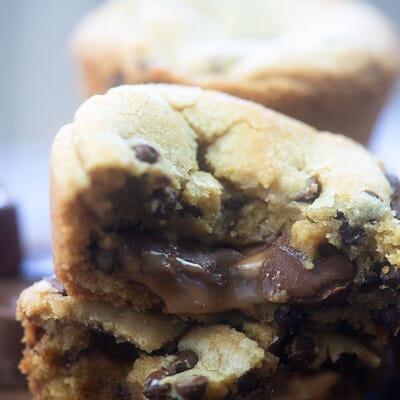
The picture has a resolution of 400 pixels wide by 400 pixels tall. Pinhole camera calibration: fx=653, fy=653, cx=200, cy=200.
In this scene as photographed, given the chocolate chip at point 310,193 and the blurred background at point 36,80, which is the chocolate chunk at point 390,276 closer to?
the chocolate chip at point 310,193

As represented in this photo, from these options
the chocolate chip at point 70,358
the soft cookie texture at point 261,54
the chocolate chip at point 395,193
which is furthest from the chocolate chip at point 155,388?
the soft cookie texture at point 261,54

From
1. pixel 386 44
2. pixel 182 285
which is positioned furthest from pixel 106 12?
pixel 182 285

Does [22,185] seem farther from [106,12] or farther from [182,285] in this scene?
[182,285]

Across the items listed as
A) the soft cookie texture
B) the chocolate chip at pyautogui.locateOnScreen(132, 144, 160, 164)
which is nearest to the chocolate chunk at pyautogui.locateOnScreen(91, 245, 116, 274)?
the chocolate chip at pyautogui.locateOnScreen(132, 144, 160, 164)

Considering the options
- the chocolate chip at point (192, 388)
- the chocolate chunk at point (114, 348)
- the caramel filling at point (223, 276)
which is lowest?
the chocolate chunk at point (114, 348)

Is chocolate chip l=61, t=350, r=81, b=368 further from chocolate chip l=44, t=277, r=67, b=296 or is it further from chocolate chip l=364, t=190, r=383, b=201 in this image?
chocolate chip l=364, t=190, r=383, b=201
